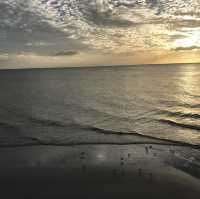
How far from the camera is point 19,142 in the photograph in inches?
824

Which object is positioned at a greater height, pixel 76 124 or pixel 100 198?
pixel 100 198

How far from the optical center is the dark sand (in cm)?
1227

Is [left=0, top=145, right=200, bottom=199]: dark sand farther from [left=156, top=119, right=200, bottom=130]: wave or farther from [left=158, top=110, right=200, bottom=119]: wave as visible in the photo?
[left=158, top=110, right=200, bottom=119]: wave

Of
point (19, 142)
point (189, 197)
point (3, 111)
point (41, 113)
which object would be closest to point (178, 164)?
point (189, 197)

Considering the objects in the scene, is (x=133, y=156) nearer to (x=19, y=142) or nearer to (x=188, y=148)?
(x=188, y=148)

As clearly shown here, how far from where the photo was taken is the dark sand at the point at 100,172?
12.3m

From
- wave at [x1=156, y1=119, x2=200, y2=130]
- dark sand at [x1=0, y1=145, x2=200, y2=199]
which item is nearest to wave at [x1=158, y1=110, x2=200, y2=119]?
wave at [x1=156, y1=119, x2=200, y2=130]

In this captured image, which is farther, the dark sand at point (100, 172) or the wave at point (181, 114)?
the wave at point (181, 114)

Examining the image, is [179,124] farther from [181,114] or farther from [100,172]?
[100,172]

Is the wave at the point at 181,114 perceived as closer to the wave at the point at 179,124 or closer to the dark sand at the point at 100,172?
the wave at the point at 179,124

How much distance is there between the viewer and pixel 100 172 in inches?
573

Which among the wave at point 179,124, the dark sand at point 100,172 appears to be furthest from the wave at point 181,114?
the dark sand at point 100,172

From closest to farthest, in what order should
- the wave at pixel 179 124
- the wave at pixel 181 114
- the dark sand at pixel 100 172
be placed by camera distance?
the dark sand at pixel 100 172, the wave at pixel 179 124, the wave at pixel 181 114

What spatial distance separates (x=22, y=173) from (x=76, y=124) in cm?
1315
